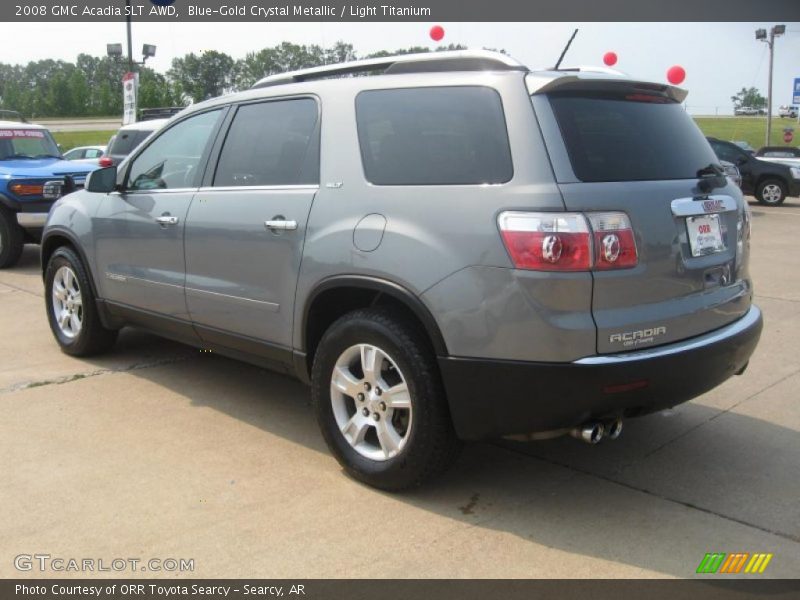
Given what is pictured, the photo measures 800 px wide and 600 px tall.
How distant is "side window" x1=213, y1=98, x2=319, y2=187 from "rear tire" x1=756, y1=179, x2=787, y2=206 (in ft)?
56.0

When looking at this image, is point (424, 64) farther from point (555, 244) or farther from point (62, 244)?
point (62, 244)

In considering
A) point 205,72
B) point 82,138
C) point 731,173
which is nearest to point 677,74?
point 731,173

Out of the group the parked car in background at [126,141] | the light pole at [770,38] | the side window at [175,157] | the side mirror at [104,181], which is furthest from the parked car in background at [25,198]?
the light pole at [770,38]

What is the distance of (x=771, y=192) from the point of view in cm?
1848

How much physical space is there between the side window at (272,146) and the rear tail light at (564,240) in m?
1.19

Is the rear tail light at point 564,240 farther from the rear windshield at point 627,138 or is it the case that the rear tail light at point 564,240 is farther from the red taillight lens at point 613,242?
the rear windshield at point 627,138

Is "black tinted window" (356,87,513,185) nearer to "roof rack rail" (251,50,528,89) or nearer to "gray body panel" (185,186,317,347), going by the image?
"roof rack rail" (251,50,528,89)

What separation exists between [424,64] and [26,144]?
9253mm

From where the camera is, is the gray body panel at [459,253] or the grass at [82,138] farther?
the grass at [82,138]

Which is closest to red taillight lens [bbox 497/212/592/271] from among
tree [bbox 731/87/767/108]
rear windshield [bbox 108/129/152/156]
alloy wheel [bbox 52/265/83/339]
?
alloy wheel [bbox 52/265/83/339]

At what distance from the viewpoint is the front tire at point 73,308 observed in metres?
5.53

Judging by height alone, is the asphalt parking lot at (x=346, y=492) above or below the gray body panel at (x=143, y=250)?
below

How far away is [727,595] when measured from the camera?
279cm

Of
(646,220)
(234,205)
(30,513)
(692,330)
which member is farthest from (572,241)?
(30,513)
